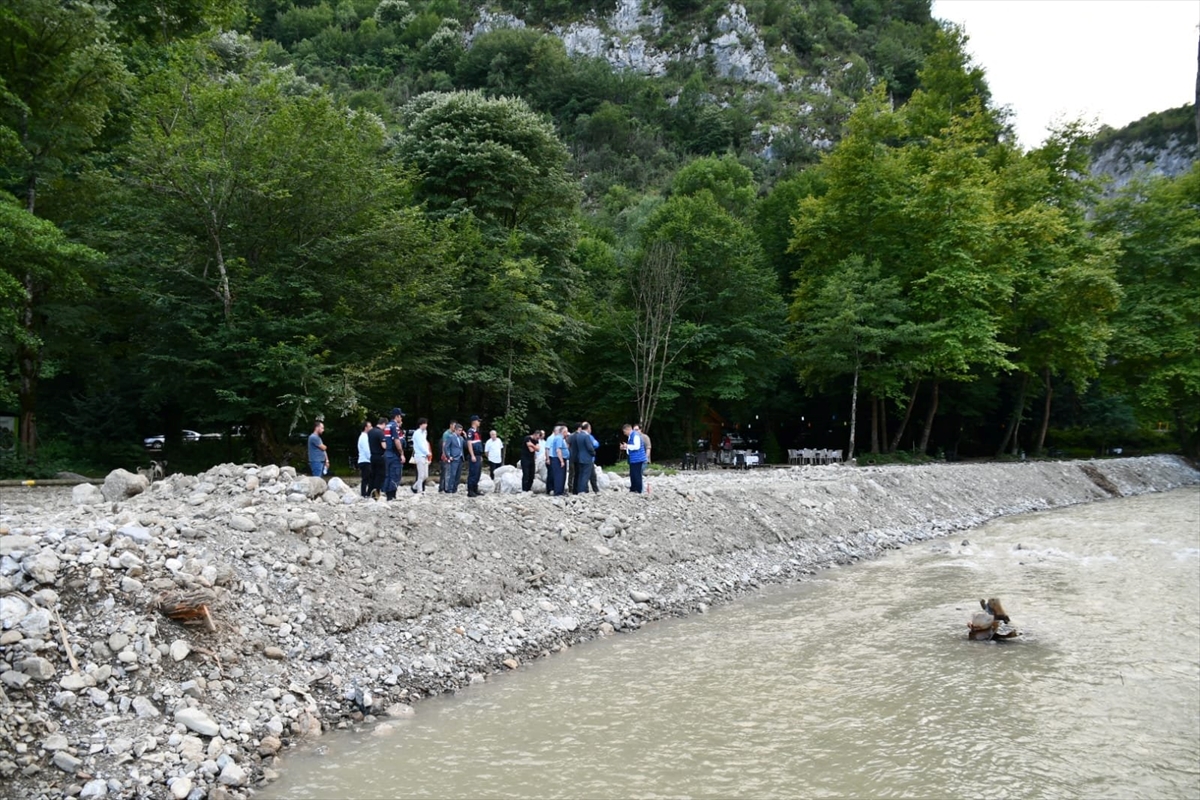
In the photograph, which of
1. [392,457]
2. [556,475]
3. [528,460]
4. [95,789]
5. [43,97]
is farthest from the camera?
[43,97]

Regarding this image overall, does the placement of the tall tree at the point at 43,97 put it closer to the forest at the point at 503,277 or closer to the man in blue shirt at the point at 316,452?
the forest at the point at 503,277

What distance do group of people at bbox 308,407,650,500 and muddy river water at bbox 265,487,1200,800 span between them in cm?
462

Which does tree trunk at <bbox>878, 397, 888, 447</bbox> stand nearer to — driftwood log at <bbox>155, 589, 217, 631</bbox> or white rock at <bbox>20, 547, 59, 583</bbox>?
driftwood log at <bbox>155, 589, 217, 631</bbox>

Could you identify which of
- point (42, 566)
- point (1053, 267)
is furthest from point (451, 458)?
point (1053, 267)

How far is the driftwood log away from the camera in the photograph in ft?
27.7

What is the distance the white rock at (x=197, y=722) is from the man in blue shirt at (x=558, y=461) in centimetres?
994

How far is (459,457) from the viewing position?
→ 1658 cm

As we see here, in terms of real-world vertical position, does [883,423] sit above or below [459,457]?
above

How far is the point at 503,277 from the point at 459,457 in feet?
44.2

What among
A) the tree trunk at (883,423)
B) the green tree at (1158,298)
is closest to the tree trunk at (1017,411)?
the green tree at (1158,298)

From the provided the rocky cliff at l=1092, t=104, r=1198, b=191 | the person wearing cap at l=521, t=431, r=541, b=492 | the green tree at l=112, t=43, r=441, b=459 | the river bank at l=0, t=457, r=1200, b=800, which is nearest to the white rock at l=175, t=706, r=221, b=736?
the river bank at l=0, t=457, r=1200, b=800

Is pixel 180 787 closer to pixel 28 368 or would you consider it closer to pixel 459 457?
pixel 459 457

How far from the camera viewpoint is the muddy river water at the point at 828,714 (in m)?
7.41

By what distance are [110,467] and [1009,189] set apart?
3943cm
